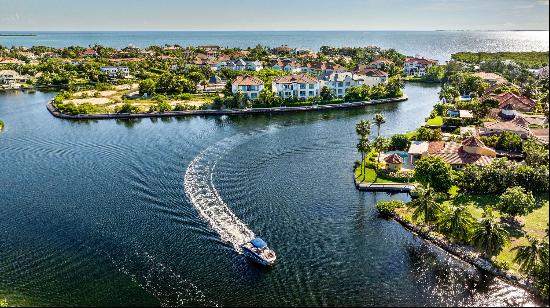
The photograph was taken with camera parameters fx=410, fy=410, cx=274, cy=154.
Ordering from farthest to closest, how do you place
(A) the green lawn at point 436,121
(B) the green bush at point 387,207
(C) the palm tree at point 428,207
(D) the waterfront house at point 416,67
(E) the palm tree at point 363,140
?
(D) the waterfront house at point 416,67
(A) the green lawn at point 436,121
(E) the palm tree at point 363,140
(B) the green bush at point 387,207
(C) the palm tree at point 428,207

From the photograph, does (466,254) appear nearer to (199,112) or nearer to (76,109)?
(199,112)

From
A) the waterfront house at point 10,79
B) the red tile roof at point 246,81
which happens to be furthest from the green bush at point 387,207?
the waterfront house at point 10,79

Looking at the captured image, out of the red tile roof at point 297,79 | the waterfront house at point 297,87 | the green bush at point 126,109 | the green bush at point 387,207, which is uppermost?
the red tile roof at point 297,79

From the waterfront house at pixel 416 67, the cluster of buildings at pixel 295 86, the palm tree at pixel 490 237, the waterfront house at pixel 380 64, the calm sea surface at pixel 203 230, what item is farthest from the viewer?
the waterfront house at pixel 380 64

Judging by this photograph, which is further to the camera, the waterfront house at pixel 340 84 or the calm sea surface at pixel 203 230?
the waterfront house at pixel 340 84

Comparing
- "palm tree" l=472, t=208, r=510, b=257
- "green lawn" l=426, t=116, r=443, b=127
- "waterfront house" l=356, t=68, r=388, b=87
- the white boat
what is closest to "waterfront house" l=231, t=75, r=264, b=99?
"waterfront house" l=356, t=68, r=388, b=87

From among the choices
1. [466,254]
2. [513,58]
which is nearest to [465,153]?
[466,254]

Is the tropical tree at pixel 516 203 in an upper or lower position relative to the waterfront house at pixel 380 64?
lower

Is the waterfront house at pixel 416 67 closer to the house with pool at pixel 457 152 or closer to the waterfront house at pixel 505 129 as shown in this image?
the waterfront house at pixel 505 129
